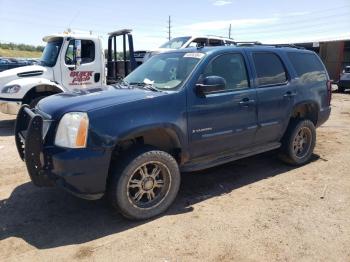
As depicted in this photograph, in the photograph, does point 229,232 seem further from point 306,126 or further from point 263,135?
point 306,126

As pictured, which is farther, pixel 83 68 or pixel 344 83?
pixel 344 83

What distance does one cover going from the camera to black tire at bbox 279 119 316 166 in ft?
19.6

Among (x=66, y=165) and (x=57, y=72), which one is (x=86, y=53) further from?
(x=66, y=165)

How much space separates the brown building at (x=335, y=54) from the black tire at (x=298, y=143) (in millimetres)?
22049

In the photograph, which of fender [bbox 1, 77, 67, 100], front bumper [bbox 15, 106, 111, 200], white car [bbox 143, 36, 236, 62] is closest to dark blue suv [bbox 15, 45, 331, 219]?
front bumper [bbox 15, 106, 111, 200]

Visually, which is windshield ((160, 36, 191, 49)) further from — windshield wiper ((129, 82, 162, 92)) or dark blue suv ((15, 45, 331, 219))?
windshield wiper ((129, 82, 162, 92))

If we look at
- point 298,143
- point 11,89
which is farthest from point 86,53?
point 298,143

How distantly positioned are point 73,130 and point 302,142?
3919 mm

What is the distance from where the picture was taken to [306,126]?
20.3ft

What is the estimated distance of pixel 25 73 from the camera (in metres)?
9.06

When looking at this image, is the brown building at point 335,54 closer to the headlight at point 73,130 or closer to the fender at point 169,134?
the fender at point 169,134

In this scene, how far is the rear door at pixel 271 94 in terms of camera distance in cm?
536

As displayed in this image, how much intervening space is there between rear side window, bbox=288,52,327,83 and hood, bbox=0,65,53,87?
574 centimetres

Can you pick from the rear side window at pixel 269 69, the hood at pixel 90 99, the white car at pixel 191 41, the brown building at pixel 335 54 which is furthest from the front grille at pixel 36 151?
the brown building at pixel 335 54
